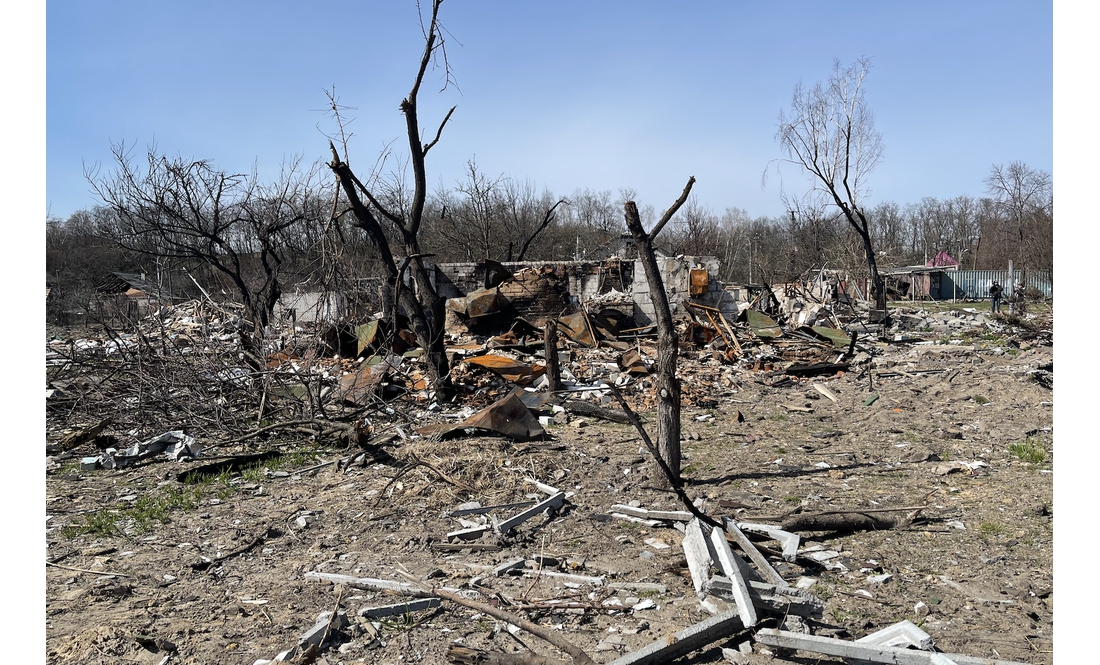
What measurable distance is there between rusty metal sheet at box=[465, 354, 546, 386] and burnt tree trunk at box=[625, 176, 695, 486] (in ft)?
15.4

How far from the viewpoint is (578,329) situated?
14.0 metres

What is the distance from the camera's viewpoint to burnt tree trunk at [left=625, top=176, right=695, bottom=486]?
530 cm

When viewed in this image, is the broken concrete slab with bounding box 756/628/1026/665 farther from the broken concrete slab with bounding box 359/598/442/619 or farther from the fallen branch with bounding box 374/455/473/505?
the fallen branch with bounding box 374/455/473/505

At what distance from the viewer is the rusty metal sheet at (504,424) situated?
6.72 m

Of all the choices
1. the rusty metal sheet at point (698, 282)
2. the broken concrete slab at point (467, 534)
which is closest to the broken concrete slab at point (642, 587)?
the broken concrete slab at point (467, 534)

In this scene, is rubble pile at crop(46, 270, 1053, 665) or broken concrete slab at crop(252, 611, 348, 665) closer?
Answer: broken concrete slab at crop(252, 611, 348, 665)

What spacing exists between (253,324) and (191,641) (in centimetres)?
574

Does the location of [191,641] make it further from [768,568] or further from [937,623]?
[937,623]

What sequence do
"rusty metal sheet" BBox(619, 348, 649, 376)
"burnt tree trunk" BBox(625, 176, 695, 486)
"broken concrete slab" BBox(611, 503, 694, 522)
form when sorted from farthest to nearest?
"rusty metal sheet" BBox(619, 348, 649, 376) < "burnt tree trunk" BBox(625, 176, 695, 486) < "broken concrete slab" BBox(611, 503, 694, 522)

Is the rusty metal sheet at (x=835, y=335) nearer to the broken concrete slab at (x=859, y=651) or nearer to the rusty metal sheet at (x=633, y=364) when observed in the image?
the rusty metal sheet at (x=633, y=364)

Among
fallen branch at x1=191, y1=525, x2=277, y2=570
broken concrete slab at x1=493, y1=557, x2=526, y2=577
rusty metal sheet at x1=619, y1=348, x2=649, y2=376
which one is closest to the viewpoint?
broken concrete slab at x1=493, y1=557, x2=526, y2=577

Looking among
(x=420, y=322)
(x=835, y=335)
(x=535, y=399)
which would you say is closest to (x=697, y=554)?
(x=535, y=399)

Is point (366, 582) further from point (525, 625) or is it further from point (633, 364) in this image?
point (633, 364)

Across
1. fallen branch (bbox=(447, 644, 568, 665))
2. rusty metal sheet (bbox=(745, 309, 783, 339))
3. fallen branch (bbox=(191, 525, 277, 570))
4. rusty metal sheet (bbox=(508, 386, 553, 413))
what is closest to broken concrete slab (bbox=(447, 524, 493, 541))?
fallen branch (bbox=(191, 525, 277, 570))
